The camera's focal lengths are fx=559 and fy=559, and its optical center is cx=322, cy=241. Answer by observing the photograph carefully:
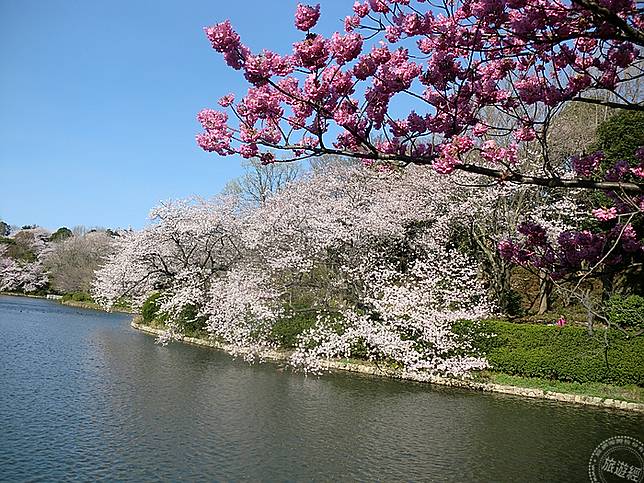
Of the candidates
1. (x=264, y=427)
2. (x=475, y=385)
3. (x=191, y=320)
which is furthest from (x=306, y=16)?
(x=191, y=320)

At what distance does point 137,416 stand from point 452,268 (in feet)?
31.1

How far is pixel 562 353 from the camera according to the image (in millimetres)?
14297

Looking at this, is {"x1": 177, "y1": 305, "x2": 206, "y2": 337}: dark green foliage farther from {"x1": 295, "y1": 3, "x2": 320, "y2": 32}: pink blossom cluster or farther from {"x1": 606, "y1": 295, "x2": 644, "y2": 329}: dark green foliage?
{"x1": 295, "y1": 3, "x2": 320, "y2": 32}: pink blossom cluster

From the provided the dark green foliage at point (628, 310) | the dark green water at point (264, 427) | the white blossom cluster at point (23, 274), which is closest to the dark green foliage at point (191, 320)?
the dark green water at point (264, 427)

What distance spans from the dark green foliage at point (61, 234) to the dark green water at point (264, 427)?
46.4m

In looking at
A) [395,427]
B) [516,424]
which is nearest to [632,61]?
[395,427]

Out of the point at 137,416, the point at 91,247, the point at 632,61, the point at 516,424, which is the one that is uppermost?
the point at 91,247

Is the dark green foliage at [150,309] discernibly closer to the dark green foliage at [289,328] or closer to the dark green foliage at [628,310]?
the dark green foliage at [289,328]

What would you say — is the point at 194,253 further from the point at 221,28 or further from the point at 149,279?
the point at 221,28

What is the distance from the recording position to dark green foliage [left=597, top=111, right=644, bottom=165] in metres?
15.1

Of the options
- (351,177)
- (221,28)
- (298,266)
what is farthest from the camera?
(351,177)

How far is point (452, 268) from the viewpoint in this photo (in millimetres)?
15867

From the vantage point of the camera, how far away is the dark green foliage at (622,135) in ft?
49.4

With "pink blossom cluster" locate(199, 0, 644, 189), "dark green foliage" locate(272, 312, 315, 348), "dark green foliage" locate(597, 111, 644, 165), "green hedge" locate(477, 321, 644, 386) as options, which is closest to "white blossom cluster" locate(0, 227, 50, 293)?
"dark green foliage" locate(272, 312, 315, 348)
